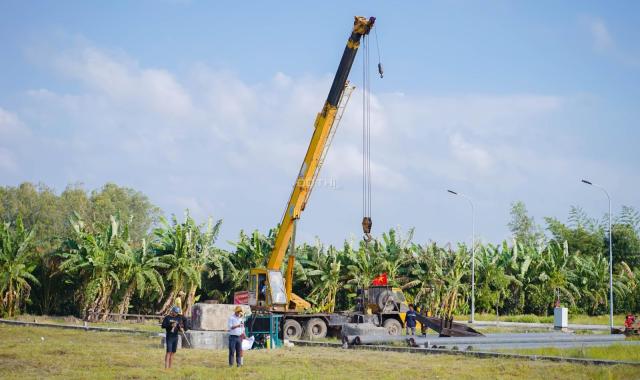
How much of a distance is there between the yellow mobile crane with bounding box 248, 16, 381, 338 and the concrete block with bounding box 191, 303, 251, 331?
3312mm

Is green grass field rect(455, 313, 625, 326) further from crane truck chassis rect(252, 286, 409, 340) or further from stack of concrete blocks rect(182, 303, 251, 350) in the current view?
stack of concrete blocks rect(182, 303, 251, 350)

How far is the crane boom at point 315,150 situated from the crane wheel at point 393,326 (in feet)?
16.2

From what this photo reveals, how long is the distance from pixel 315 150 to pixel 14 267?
17204mm

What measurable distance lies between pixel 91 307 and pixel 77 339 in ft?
38.3

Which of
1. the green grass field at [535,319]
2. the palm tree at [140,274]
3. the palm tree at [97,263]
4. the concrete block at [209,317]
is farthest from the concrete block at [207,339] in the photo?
the green grass field at [535,319]

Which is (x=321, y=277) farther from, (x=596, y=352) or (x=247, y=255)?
(x=596, y=352)

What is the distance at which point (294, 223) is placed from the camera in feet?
97.7

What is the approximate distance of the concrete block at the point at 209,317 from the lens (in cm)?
2534

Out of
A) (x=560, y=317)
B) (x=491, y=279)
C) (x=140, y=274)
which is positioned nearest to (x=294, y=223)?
(x=140, y=274)

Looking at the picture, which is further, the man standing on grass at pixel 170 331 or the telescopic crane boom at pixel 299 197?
the telescopic crane boom at pixel 299 197

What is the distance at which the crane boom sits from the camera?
28.5 meters

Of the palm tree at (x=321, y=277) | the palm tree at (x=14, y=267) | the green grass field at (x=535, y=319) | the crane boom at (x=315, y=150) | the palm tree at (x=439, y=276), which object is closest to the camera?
the crane boom at (x=315, y=150)

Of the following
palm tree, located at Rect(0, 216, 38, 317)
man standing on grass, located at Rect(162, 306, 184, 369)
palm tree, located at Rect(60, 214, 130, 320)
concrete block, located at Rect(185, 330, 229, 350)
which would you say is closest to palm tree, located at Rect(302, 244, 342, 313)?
palm tree, located at Rect(60, 214, 130, 320)

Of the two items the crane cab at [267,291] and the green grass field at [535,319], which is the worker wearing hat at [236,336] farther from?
the green grass field at [535,319]
